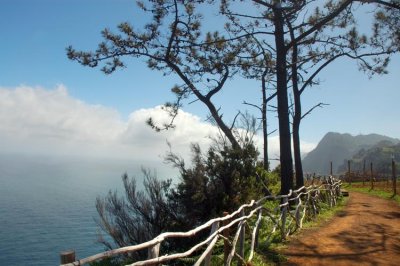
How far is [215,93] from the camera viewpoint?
56.5 ft

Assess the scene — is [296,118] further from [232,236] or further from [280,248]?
[280,248]

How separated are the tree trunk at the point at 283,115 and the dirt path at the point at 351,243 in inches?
94.7

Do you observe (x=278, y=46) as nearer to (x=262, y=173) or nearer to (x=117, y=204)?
(x=262, y=173)

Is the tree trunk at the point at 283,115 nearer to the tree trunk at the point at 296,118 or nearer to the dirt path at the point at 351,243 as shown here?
the dirt path at the point at 351,243

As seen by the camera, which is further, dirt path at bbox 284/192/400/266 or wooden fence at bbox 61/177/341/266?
dirt path at bbox 284/192/400/266

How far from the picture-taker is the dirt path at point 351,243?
831 cm

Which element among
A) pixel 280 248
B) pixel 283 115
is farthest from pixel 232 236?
pixel 283 115

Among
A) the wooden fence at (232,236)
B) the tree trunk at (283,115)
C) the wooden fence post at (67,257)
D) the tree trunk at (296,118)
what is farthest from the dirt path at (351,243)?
the tree trunk at (296,118)

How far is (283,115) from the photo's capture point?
1552 cm

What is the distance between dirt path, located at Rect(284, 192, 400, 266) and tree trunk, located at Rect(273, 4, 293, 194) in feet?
7.89

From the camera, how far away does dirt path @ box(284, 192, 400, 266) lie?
27.3 ft

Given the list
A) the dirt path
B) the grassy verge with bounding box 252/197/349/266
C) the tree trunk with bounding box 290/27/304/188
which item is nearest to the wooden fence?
the grassy verge with bounding box 252/197/349/266

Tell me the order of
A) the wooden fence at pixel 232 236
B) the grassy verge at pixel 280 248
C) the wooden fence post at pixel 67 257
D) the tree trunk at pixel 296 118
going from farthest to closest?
the tree trunk at pixel 296 118 < the grassy verge at pixel 280 248 < the wooden fence at pixel 232 236 < the wooden fence post at pixel 67 257

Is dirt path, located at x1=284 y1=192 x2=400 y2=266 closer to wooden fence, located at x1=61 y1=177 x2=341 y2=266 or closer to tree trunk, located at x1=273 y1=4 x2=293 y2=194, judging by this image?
wooden fence, located at x1=61 y1=177 x2=341 y2=266
